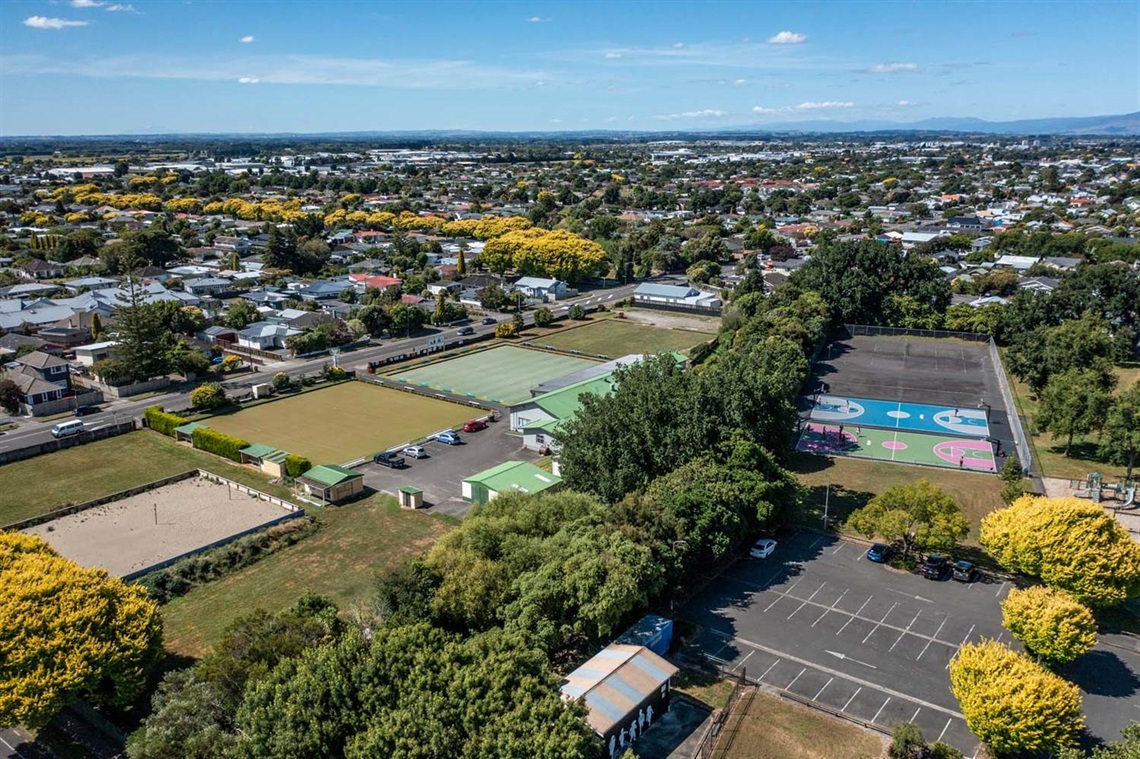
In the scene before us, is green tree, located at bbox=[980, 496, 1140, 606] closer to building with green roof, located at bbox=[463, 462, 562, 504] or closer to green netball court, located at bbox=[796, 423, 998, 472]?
green netball court, located at bbox=[796, 423, 998, 472]

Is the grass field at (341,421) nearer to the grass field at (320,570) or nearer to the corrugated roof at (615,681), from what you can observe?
the grass field at (320,570)

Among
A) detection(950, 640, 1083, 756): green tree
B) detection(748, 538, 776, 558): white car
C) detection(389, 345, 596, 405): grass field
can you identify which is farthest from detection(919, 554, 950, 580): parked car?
detection(389, 345, 596, 405): grass field

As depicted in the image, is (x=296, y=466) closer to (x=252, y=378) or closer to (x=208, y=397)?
(x=208, y=397)

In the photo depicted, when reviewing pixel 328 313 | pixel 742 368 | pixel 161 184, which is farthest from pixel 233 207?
pixel 742 368

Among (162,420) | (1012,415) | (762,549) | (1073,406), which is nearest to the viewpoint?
(762,549)

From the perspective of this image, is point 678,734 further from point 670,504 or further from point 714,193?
point 714,193

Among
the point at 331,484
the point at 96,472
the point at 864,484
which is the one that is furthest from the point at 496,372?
the point at 864,484
